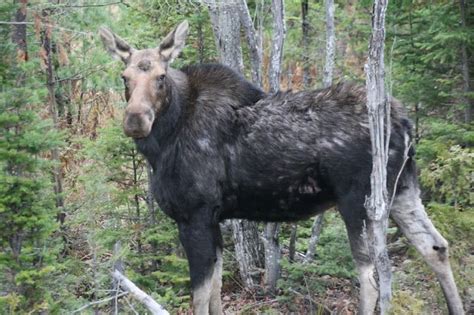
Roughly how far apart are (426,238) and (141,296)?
9.41 ft

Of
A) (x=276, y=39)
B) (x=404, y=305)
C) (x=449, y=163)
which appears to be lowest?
(x=404, y=305)

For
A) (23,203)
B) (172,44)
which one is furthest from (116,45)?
(23,203)

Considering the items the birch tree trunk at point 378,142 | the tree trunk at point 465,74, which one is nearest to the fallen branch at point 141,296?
the birch tree trunk at point 378,142

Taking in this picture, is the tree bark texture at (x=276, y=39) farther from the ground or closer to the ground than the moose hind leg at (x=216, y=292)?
farther from the ground

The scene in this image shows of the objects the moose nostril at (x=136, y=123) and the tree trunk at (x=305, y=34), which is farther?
the tree trunk at (x=305, y=34)

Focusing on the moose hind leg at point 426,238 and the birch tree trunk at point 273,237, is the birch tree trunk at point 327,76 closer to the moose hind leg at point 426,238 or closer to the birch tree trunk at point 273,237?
the birch tree trunk at point 273,237

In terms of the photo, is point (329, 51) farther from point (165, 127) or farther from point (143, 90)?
point (143, 90)

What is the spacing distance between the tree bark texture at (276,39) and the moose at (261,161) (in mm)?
1115

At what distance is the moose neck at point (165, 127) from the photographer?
6.79 m

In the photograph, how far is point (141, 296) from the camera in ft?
20.2

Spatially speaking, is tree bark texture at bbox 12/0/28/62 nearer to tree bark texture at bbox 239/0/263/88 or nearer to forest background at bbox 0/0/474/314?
forest background at bbox 0/0/474/314

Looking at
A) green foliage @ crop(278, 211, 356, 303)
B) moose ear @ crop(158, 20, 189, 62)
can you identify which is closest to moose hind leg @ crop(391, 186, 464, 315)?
green foliage @ crop(278, 211, 356, 303)

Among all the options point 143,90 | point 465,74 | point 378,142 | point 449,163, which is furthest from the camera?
point 465,74

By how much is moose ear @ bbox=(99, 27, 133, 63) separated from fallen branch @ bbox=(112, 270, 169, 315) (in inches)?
86.7
